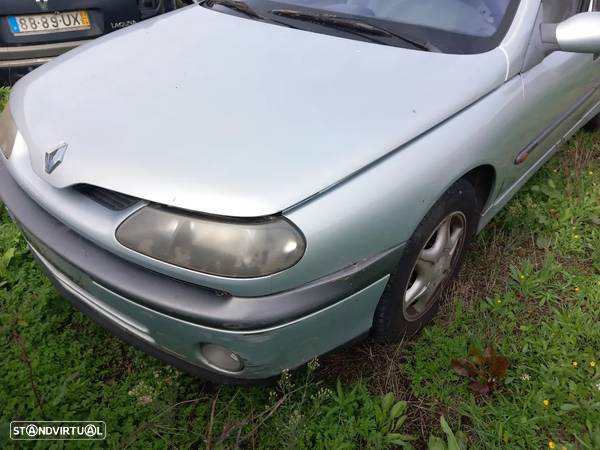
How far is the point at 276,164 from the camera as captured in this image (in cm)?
133

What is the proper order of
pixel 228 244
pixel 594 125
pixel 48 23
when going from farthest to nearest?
1. pixel 594 125
2. pixel 48 23
3. pixel 228 244

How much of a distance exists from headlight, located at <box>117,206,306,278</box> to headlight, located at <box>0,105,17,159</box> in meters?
0.78

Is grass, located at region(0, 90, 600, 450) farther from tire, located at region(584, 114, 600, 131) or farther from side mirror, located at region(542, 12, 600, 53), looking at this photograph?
tire, located at region(584, 114, 600, 131)

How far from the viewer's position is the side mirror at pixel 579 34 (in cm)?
180

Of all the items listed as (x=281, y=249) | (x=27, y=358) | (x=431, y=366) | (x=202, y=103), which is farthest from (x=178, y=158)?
(x=431, y=366)

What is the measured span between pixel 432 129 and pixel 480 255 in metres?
1.06

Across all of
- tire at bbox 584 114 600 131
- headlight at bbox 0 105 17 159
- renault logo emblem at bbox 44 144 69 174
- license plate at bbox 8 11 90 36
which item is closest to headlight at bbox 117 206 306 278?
renault logo emblem at bbox 44 144 69 174

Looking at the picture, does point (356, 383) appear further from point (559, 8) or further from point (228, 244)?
point (559, 8)

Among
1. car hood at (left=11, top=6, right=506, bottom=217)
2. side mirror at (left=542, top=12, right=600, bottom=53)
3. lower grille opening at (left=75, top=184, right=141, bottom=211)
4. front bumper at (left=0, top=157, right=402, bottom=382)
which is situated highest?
side mirror at (left=542, top=12, right=600, bottom=53)

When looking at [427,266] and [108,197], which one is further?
[427,266]

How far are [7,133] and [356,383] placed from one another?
59.5 inches

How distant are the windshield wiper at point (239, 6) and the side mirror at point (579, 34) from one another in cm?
114

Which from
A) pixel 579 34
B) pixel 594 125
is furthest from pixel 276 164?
pixel 594 125

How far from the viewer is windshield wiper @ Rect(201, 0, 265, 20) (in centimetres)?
207
